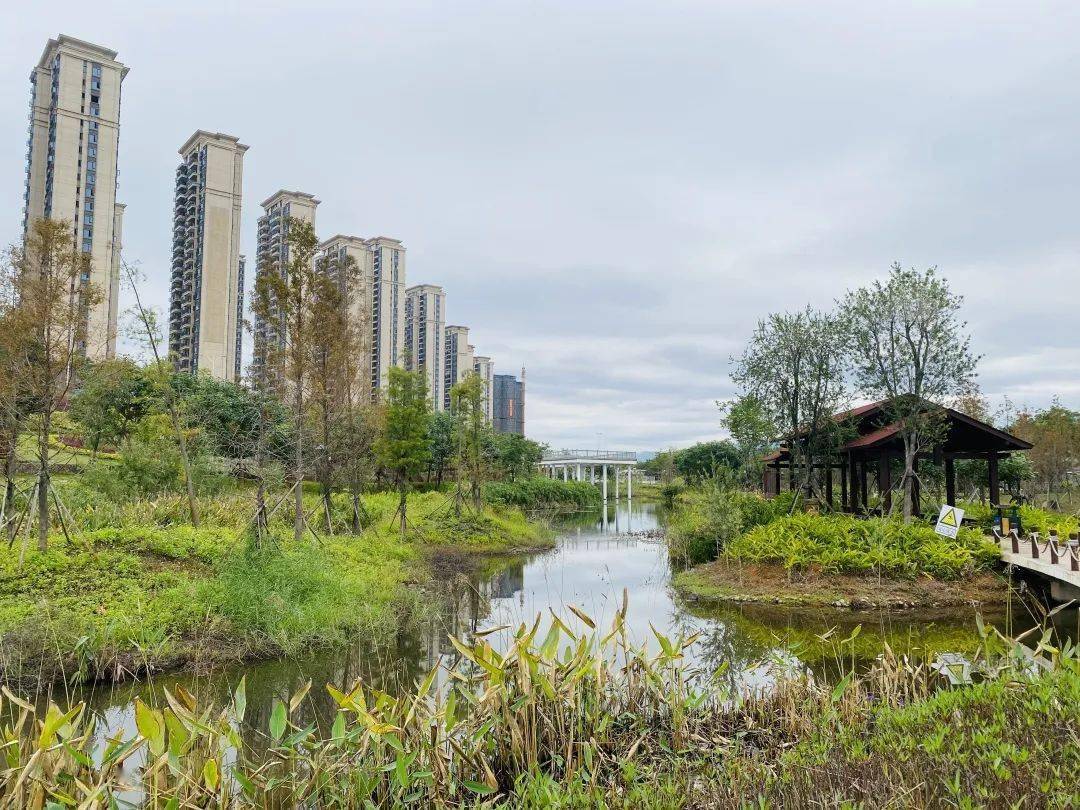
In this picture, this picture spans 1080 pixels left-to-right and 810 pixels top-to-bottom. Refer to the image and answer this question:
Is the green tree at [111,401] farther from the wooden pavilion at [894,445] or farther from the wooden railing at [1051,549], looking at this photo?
the wooden pavilion at [894,445]

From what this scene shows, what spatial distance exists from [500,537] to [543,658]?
14.9 metres

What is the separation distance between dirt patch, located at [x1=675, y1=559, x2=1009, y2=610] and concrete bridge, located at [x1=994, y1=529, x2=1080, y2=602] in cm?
56

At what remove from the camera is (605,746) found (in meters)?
3.75

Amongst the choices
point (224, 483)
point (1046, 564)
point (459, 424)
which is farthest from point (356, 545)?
point (1046, 564)

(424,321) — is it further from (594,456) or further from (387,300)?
(594,456)

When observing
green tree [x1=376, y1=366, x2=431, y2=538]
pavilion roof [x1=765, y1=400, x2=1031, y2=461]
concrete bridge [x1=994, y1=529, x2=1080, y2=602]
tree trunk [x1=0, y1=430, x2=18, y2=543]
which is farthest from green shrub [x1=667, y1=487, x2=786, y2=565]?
tree trunk [x1=0, y1=430, x2=18, y2=543]

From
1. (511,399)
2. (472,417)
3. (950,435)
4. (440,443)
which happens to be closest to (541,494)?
(440,443)

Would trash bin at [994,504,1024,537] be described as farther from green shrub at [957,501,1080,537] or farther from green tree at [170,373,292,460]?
green tree at [170,373,292,460]

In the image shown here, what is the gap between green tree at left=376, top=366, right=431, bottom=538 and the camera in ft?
52.7

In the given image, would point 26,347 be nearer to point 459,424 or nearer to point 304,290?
point 304,290

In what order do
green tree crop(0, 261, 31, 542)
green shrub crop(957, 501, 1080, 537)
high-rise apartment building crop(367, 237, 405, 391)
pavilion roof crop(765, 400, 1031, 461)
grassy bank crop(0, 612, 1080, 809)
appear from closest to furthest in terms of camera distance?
1. grassy bank crop(0, 612, 1080, 809)
2. green tree crop(0, 261, 31, 542)
3. green shrub crop(957, 501, 1080, 537)
4. pavilion roof crop(765, 400, 1031, 461)
5. high-rise apartment building crop(367, 237, 405, 391)

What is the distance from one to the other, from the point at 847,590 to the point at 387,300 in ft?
142

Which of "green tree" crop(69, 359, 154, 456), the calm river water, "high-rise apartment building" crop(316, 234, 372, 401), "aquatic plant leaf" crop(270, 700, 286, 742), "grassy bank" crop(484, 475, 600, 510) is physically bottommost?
the calm river water

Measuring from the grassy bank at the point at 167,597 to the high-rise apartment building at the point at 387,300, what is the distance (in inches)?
1466
